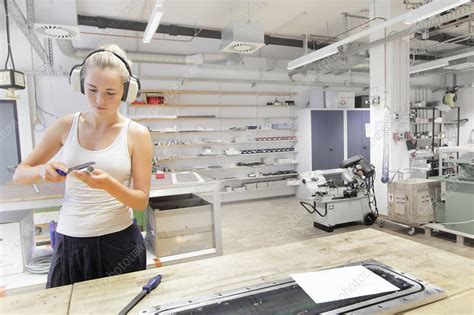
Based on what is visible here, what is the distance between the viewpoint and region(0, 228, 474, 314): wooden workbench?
32.9 inches

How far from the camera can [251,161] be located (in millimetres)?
6793

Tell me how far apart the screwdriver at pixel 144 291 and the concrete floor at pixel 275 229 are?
288cm

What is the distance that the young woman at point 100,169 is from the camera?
3.64 feet

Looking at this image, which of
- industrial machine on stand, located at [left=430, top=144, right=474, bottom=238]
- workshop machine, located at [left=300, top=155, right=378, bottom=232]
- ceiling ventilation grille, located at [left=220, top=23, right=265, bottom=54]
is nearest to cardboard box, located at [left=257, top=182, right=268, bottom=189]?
workshop machine, located at [left=300, top=155, right=378, bottom=232]

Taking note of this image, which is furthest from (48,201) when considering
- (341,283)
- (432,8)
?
(432,8)

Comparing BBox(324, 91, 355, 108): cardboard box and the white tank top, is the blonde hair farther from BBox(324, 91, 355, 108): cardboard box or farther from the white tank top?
BBox(324, 91, 355, 108): cardboard box

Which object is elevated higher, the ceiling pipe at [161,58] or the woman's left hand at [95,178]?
the ceiling pipe at [161,58]

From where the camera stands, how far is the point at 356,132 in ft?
23.5

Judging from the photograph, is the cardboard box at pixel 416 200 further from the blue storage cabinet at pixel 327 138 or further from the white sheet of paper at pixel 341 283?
the white sheet of paper at pixel 341 283

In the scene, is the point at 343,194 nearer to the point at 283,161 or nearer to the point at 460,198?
the point at 460,198

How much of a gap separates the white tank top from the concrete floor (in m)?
2.76

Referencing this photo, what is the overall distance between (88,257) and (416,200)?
A: 13.4ft

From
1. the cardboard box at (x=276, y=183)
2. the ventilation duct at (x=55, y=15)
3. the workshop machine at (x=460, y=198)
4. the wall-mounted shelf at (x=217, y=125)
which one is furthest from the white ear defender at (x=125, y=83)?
the cardboard box at (x=276, y=183)

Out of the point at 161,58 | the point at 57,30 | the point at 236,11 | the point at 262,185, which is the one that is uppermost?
the point at 236,11
